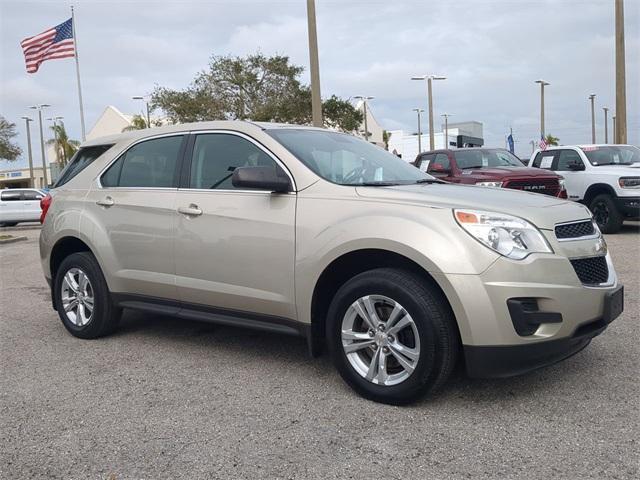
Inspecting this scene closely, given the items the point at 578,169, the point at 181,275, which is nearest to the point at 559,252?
the point at 181,275

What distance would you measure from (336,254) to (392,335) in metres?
0.59


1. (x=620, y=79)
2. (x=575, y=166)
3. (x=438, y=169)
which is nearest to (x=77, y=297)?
(x=438, y=169)

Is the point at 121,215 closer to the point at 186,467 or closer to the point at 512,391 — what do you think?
the point at 186,467

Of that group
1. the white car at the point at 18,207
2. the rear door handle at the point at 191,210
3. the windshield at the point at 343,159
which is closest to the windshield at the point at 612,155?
the windshield at the point at 343,159

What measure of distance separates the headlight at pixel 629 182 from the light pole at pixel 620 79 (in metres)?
8.45

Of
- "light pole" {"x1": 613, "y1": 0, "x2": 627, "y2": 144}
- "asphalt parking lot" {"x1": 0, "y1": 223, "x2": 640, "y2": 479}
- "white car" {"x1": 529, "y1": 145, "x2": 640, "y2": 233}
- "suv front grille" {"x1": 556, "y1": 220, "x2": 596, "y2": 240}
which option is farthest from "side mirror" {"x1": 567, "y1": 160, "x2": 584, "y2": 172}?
"suv front grille" {"x1": 556, "y1": 220, "x2": 596, "y2": 240}

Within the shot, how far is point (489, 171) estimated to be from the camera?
1152 centimetres

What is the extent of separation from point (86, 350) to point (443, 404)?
2961 mm

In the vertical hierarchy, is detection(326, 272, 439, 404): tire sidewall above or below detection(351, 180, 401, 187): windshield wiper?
below

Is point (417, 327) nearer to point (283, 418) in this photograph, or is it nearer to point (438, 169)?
point (283, 418)

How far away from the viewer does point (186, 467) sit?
2.96 meters

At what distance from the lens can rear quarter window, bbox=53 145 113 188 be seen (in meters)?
5.48

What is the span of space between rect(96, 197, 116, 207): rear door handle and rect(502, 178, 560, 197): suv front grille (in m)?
7.70

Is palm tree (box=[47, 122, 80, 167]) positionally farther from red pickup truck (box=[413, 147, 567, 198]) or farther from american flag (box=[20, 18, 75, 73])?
red pickup truck (box=[413, 147, 567, 198])
